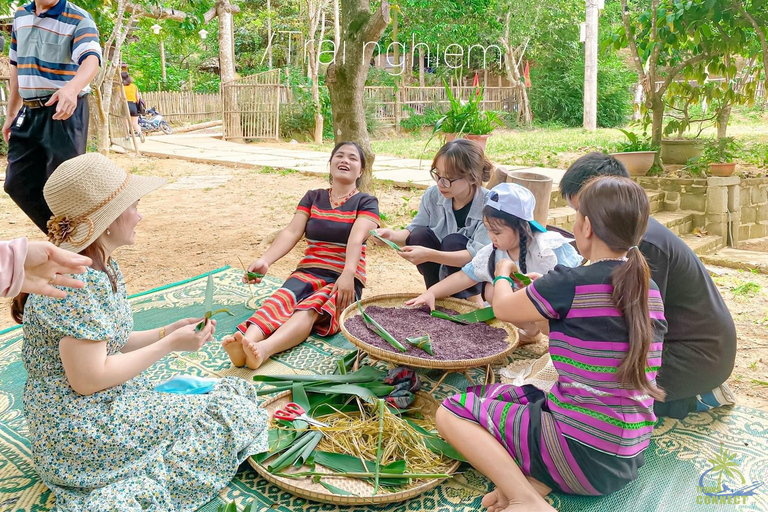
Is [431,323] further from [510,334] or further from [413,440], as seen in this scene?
[413,440]

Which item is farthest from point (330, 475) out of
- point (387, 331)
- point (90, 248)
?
point (90, 248)

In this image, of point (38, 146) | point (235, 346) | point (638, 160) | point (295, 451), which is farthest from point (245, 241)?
point (638, 160)

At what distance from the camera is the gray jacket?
3191 millimetres

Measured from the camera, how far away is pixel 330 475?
78.3 inches

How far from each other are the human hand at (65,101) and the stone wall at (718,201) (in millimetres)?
6557

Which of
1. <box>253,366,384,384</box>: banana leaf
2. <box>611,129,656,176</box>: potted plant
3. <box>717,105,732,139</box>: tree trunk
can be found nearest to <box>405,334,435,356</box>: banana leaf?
<box>253,366,384,384</box>: banana leaf

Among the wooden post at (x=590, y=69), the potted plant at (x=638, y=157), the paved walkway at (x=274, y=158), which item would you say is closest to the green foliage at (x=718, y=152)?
the potted plant at (x=638, y=157)

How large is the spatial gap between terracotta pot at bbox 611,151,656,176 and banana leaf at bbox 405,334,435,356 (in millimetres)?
5892

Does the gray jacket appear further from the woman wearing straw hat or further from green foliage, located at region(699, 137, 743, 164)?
green foliage, located at region(699, 137, 743, 164)

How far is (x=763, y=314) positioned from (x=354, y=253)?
107 inches

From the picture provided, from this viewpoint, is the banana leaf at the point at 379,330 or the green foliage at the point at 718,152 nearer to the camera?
the banana leaf at the point at 379,330

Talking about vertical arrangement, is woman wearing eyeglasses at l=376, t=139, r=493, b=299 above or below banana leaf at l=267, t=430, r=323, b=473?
above

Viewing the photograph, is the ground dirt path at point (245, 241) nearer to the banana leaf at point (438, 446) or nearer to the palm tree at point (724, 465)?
the palm tree at point (724, 465)

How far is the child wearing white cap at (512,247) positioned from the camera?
260 centimetres
